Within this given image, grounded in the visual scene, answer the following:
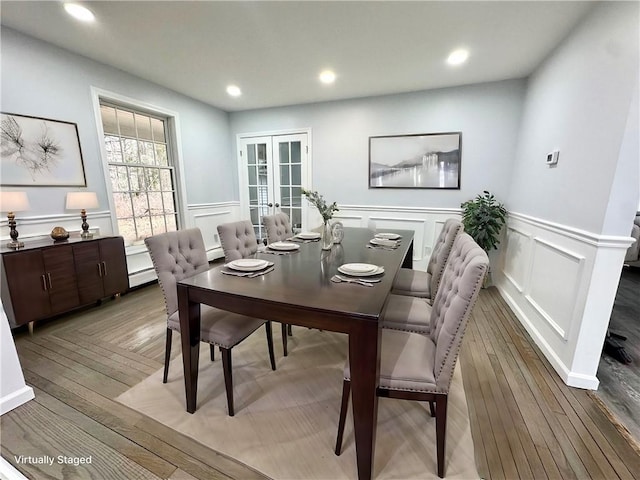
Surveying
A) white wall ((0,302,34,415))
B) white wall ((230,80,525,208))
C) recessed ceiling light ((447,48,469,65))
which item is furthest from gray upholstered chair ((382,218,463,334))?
white wall ((0,302,34,415))

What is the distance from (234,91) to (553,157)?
373cm

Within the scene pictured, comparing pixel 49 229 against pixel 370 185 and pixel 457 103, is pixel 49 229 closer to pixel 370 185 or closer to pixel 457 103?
pixel 370 185

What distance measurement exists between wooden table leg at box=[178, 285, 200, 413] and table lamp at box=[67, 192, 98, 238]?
7.23 feet

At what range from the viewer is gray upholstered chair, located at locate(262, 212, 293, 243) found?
9.00 ft

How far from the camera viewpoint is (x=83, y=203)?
273 centimetres

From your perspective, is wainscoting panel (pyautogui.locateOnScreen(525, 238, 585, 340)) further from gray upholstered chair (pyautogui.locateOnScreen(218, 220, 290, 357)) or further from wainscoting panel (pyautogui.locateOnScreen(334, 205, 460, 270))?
gray upholstered chair (pyautogui.locateOnScreen(218, 220, 290, 357))

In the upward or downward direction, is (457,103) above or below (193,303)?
above

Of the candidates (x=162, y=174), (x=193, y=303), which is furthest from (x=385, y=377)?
(x=162, y=174)

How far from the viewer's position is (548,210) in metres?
2.37

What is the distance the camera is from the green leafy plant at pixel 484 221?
333 cm

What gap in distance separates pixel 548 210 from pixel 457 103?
197 centimetres

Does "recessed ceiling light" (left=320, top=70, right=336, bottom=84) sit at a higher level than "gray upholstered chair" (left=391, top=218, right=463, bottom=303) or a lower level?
higher

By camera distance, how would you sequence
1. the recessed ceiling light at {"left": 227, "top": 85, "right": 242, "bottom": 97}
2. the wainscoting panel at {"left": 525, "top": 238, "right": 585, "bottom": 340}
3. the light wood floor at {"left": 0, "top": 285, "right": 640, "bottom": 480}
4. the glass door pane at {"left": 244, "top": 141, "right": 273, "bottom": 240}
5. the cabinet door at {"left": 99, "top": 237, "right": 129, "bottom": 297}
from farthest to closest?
1. the glass door pane at {"left": 244, "top": 141, "right": 273, "bottom": 240}
2. the recessed ceiling light at {"left": 227, "top": 85, "right": 242, "bottom": 97}
3. the cabinet door at {"left": 99, "top": 237, "right": 129, "bottom": 297}
4. the wainscoting panel at {"left": 525, "top": 238, "right": 585, "bottom": 340}
5. the light wood floor at {"left": 0, "top": 285, "right": 640, "bottom": 480}

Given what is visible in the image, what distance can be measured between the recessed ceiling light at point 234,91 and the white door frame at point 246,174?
0.82 metres
